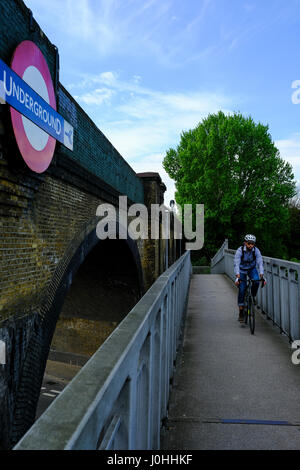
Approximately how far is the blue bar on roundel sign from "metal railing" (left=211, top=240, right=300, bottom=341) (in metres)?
3.89

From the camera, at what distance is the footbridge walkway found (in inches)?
38.7

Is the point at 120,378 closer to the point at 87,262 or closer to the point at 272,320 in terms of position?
the point at 272,320

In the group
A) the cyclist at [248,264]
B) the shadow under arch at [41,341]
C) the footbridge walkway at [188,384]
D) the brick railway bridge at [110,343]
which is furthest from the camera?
the cyclist at [248,264]

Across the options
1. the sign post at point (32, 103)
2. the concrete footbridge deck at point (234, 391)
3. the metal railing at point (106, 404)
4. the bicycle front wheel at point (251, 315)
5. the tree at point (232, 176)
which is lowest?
the concrete footbridge deck at point (234, 391)

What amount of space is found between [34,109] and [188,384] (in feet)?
12.3

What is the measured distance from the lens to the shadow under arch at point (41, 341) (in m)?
4.61

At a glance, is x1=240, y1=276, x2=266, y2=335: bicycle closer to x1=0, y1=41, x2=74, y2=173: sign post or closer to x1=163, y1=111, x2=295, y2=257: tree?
x1=0, y1=41, x2=74, y2=173: sign post

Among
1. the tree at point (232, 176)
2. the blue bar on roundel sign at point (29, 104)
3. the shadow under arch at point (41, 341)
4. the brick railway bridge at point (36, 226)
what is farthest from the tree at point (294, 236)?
the blue bar on roundel sign at point (29, 104)

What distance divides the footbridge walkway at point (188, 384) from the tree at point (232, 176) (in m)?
19.3

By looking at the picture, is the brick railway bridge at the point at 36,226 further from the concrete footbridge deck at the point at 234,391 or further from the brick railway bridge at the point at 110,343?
the concrete footbridge deck at the point at 234,391

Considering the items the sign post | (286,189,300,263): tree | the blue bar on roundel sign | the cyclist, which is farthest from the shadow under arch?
(286,189,300,263): tree

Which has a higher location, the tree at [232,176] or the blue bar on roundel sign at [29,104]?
the tree at [232,176]

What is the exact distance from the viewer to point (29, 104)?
4.48 metres

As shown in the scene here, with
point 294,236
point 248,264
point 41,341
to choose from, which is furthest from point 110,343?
point 294,236
